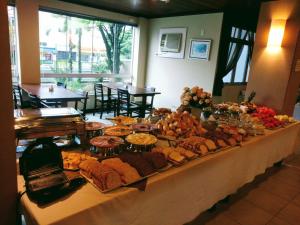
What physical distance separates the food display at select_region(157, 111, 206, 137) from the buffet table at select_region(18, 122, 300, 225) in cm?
30

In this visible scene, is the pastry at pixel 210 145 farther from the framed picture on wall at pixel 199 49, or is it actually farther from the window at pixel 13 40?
the window at pixel 13 40

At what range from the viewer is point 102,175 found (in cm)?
115

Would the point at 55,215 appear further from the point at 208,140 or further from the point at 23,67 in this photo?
the point at 23,67

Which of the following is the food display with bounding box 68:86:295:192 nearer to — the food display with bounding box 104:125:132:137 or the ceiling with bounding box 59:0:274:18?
the food display with bounding box 104:125:132:137

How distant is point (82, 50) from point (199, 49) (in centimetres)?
268

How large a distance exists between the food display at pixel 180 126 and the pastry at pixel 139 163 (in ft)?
1.91

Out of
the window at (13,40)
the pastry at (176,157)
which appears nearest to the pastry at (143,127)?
the pastry at (176,157)

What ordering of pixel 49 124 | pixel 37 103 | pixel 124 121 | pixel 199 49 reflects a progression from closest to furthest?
pixel 49 124 < pixel 124 121 < pixel 37 103 < pixel 199 49

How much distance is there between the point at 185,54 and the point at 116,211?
4.59 meters

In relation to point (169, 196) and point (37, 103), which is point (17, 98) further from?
point (169, 196)

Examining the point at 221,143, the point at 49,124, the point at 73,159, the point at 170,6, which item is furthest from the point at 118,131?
the point at 170,6

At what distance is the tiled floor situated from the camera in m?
1.97

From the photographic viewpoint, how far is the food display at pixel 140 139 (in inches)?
61.0

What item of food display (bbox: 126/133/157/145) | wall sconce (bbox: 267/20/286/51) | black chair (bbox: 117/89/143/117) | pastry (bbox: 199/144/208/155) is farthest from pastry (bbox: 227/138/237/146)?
black chair (bbox: 117/89/143/117)
